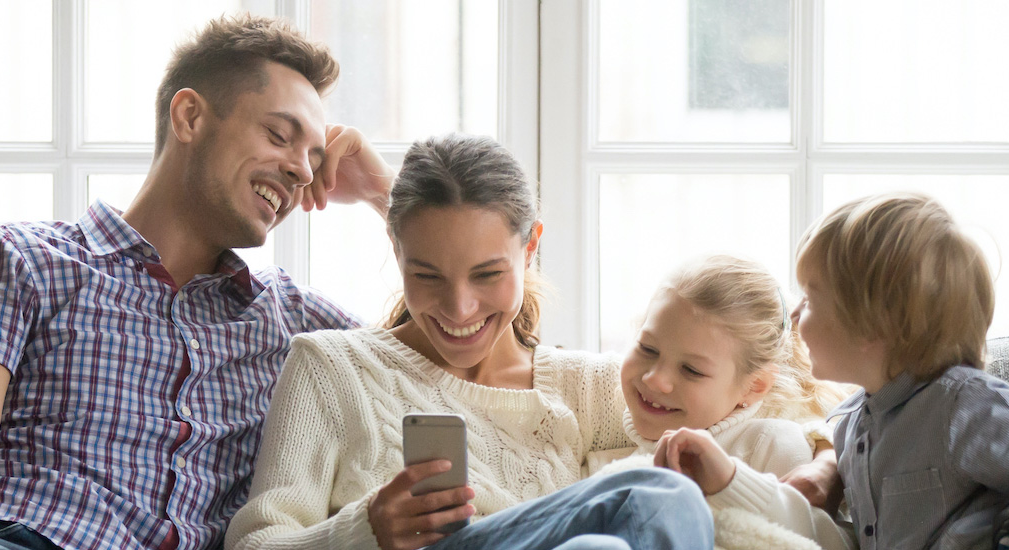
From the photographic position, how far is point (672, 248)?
7.63 feet

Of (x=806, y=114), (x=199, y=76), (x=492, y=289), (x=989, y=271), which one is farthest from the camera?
(x=806, y=114)

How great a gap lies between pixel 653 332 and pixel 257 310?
0.73 meters

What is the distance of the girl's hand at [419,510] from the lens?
119 cm

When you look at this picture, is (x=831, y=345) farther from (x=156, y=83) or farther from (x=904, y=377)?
(x=156, y=83)

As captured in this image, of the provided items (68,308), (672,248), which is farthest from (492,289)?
(672,248)

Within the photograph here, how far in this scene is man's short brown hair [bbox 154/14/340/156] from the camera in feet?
5.78

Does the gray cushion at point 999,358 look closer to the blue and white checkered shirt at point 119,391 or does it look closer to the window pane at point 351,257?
the blue and white checkered shirt at point 119,391

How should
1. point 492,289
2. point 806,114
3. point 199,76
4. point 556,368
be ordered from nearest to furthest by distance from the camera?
point 492,289 → point 556,368 → point 199,76 → point 806,114

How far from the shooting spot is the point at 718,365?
1.45 meters

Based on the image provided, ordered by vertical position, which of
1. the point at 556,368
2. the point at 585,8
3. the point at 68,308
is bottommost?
the point at 556,368

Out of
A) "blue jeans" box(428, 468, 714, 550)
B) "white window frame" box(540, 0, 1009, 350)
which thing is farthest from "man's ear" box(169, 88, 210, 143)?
"blue jeans" box(428, 468, 714, 550)

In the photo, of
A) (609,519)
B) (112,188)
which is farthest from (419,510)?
(112,188)

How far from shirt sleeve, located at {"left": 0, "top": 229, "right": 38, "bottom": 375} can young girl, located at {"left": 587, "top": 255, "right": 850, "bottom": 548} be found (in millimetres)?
970

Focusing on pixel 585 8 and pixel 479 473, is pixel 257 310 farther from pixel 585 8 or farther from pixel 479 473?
pixel 585 8
